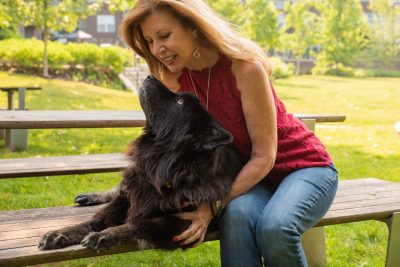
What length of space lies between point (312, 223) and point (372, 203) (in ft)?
2.38

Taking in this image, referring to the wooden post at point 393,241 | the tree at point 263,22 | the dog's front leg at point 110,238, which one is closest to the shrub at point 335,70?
the tree at point 263,22

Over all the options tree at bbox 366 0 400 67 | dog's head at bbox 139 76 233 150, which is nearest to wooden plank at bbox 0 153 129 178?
dog's head at bbox 139 76 233 150

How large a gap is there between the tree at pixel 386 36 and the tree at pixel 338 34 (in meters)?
3.96

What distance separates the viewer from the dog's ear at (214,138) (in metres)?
2.19

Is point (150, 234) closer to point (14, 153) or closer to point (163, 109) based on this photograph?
point (163, 109)

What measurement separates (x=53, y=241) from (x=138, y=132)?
6811mm

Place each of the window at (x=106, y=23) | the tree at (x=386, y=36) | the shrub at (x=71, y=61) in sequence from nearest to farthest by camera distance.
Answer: the shrub at (x=71, y=61)
the tree at (x=386, y=36)
the window at (x=106, y=23)

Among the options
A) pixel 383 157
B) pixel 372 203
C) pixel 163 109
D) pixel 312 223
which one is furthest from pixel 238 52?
pixel 383 157

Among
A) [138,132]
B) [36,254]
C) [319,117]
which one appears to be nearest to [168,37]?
[36,254]

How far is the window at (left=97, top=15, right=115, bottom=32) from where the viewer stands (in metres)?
46.8

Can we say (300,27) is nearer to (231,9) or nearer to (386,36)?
(231,9)

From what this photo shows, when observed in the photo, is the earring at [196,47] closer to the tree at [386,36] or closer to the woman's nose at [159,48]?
the woman's nose at [159,48]

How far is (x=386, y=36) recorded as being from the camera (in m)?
39.6

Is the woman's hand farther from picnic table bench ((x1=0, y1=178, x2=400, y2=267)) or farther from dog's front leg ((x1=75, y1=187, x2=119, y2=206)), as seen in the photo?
dog's front leg ((x1=75, y1=187, x2=119, y2=206))
